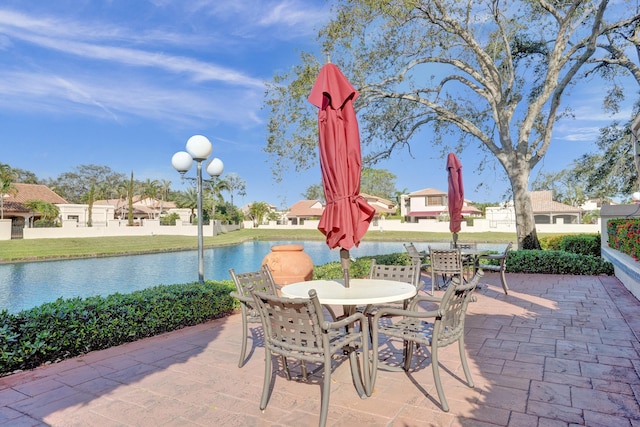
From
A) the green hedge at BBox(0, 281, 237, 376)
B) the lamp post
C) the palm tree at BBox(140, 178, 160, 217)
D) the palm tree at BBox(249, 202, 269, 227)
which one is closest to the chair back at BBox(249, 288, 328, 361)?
the green hedge at BBox(0, 281, 237, 376)

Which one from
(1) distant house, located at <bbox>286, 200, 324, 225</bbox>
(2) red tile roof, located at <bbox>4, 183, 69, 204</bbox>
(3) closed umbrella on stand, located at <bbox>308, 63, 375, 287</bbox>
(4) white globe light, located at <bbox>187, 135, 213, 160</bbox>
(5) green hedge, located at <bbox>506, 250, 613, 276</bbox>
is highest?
(2) red tile roof, located at <bbox>4, 183, 69, 204</bbox>

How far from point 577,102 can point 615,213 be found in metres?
4.07

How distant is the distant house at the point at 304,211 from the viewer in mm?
50031

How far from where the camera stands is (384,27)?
9.84 metres

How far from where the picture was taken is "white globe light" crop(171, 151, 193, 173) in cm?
536

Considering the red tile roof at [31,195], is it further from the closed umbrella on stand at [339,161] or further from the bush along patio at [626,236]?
the bush along patio at [626,236]

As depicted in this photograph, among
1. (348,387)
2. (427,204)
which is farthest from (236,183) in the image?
(348,387)

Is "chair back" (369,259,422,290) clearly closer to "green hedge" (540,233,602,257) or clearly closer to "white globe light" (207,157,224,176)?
"white globe light" (207,157,224,176)

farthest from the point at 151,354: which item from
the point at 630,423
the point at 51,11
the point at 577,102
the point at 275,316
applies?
the point at 51,11

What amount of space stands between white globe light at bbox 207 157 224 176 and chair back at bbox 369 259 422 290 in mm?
3292

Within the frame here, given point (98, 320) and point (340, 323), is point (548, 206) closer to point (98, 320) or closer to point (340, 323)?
point (340, 323)

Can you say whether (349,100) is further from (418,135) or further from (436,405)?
(418,135)

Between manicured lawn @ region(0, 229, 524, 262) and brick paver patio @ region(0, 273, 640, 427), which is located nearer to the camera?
brick paver patio @ region(0, 273, 640, 427)

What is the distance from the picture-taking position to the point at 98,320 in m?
3.61
